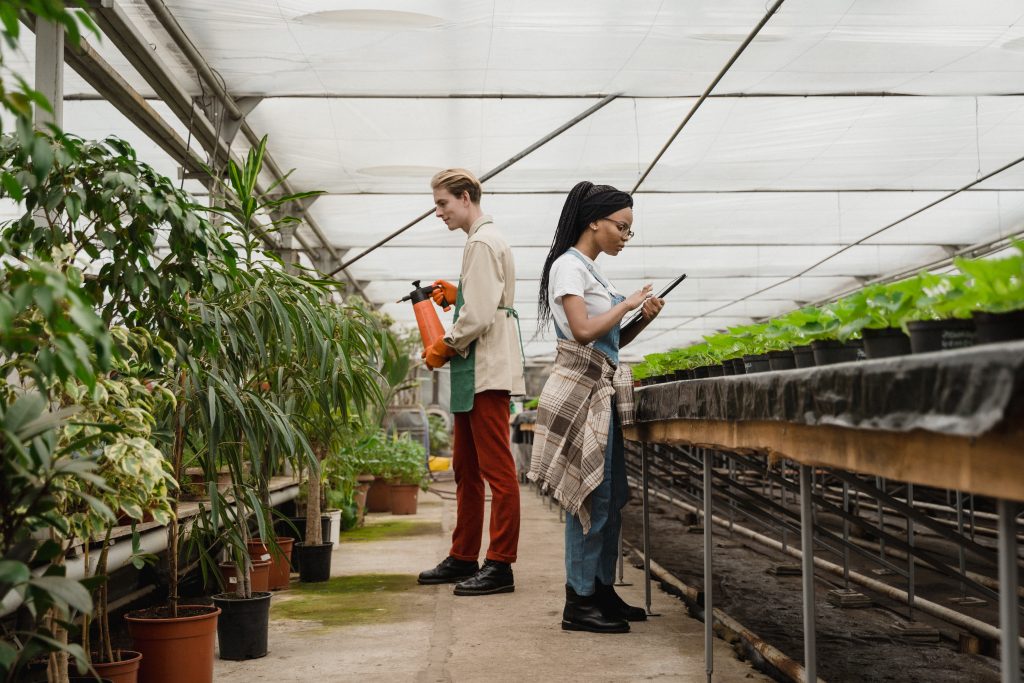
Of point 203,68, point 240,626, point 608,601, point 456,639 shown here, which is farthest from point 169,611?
point 203,68

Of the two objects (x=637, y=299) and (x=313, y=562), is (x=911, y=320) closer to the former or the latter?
(x=637, y=299)

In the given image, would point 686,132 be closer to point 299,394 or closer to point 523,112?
point 523,112

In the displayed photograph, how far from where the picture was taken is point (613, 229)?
8.64 ft

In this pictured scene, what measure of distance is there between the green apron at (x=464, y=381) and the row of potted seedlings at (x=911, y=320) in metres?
1.21

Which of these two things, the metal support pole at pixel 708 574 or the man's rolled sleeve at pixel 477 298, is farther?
the man's rolled sleeve at pixel 477 298

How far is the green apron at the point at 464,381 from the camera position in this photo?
3.11 meters

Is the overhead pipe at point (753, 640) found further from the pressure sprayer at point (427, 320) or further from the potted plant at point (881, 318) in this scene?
the pressure sprayer at point (427, 320)

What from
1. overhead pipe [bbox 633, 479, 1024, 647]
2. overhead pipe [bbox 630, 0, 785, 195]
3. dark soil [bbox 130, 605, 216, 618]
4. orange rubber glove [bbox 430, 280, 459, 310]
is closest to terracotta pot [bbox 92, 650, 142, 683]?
dark soil [bbox 130, 605, 216, 618]

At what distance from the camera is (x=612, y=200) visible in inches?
104

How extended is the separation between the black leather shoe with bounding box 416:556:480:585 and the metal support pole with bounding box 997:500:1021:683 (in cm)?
252

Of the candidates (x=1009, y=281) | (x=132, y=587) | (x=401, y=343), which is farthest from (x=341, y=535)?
(x=1009, y=281)

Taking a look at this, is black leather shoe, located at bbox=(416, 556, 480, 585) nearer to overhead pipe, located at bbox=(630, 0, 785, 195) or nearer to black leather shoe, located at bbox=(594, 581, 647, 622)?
black leather shoe, located at bbox=(594, 581, 647, 622)

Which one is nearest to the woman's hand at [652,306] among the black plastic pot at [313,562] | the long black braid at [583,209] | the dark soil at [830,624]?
the long black braid at [583,209]

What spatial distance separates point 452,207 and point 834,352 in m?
1.84
